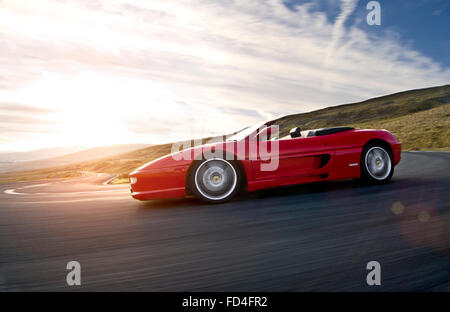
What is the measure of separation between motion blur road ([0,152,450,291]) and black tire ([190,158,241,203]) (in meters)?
0.23

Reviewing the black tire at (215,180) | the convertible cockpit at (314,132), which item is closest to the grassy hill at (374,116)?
the convertible cockpit at (314,132)

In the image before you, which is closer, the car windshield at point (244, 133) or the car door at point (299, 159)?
the car door at point (299, 159)

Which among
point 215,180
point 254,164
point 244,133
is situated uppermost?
point 244,133

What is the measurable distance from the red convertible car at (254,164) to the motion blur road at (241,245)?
31 cm

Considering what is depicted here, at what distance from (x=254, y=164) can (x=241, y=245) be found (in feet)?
7.13

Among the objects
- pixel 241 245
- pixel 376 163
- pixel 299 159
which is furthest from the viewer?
pixel 376 163

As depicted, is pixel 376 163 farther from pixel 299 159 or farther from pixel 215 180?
pixel 215 180

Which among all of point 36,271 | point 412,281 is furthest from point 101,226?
point 412,281

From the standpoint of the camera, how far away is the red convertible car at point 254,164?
4.42 m

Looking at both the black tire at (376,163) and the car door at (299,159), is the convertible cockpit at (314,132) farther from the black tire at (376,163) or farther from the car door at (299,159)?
the black tire at (376,163)

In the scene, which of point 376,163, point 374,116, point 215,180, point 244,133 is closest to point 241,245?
point 215,180

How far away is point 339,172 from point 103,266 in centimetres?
395

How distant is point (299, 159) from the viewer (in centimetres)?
486
